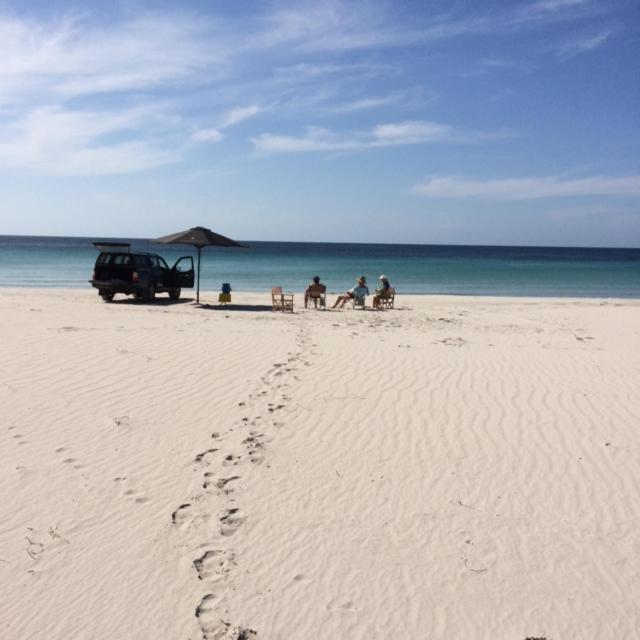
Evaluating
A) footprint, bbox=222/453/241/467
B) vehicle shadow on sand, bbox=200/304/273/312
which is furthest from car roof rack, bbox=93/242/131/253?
footprint, bbox=222/453/241/467

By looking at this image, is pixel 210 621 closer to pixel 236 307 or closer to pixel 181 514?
pixel 181 514

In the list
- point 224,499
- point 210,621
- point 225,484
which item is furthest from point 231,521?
point 210,621

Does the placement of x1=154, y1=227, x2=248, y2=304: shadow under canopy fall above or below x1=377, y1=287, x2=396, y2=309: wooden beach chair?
above

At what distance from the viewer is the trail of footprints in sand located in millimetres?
3242

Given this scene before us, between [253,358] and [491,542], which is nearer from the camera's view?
[491,542]

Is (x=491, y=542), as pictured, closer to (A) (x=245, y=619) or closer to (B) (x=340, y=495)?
(B) (x=340, y=495)

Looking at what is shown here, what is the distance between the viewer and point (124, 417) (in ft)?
20.4

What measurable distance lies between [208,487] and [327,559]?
1.38m

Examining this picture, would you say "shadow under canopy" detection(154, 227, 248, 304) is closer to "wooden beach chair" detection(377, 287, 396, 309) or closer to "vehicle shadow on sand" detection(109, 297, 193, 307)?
"vehicle shadow on sand" detection(109, 297, 193, 307)

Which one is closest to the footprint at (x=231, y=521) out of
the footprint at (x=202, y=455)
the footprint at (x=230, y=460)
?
the footprint at (x=230, y=460)

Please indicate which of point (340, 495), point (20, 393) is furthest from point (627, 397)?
point (20, 393)

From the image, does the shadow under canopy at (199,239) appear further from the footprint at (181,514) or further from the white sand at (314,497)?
the footprint at (181,514)

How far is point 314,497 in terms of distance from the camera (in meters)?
4.60

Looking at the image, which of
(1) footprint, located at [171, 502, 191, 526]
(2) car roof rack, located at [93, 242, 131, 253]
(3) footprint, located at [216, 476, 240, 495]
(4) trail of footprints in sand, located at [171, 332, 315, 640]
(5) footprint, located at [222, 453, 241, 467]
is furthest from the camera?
(2) car roof rack, located at [93, 242, 131, 253]
